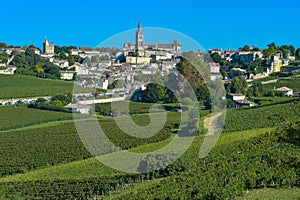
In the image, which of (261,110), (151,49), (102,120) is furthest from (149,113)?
(151,49)

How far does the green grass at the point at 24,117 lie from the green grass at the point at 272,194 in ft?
64.0

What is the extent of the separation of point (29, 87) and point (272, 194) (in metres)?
36.8

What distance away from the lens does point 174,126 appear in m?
29.3

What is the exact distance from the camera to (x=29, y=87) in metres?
48.0

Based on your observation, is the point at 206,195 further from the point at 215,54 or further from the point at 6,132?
the point at 215,54

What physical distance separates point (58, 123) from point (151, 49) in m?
46.7

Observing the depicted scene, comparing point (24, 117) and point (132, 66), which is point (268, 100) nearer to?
point (24, 117)

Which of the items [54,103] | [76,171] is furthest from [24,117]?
[76,171]

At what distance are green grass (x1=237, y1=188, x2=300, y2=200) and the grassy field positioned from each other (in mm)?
30965

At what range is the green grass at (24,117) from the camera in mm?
31625

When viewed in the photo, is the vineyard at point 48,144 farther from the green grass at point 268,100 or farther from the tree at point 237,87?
the tree at point 237,87

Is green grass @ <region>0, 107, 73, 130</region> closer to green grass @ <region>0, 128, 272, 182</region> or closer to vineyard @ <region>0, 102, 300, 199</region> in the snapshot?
vineyard @ <region>0, 102, 300, 199</region>

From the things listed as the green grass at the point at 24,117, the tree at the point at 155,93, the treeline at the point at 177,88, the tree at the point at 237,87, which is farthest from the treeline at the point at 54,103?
the tree at the point at 237,87

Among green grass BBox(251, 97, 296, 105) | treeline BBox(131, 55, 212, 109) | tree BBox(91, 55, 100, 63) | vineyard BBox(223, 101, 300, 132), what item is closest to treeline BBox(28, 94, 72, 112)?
treeline BBox(131, 55, 212, 109)
